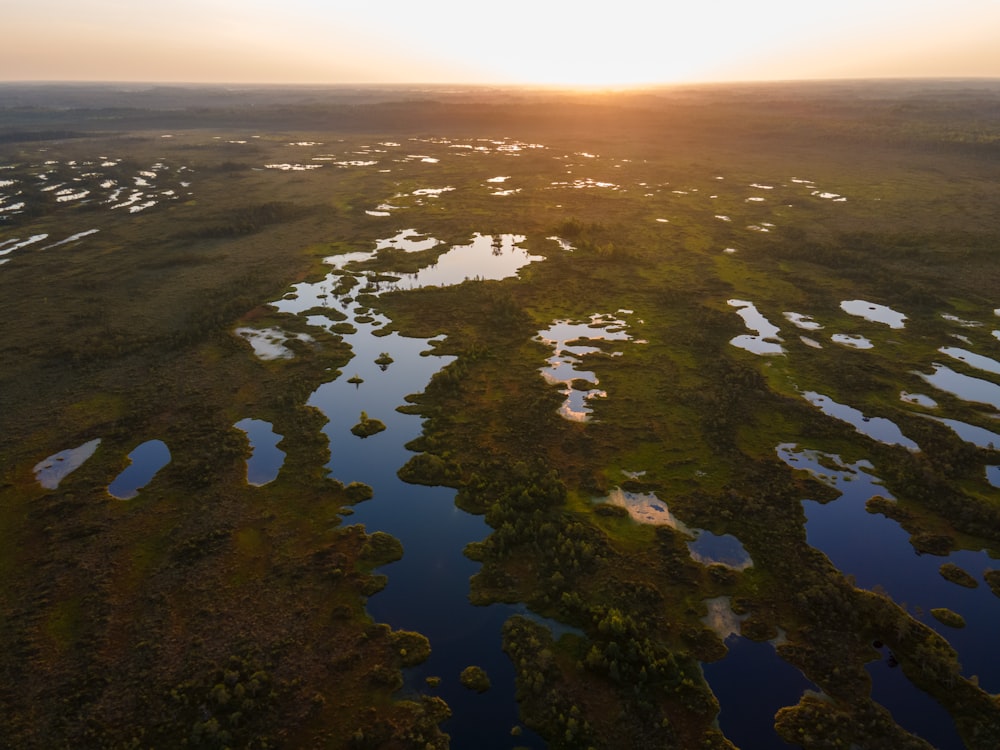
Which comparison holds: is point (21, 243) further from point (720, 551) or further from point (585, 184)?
point (585, 184)

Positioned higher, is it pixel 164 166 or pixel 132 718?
pixel 164 166

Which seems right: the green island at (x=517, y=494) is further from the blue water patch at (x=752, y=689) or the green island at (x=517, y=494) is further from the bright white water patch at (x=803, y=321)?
the bright white water patch at (x=803, y=321)

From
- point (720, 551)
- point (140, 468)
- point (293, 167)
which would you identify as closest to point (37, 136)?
point (293, 167)

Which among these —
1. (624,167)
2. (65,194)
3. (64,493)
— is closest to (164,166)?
(65,194)

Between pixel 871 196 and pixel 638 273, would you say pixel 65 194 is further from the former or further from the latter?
pixel 871 196

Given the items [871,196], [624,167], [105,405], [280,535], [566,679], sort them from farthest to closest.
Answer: [624,167] < [871,196] < [105,405] < [280,535] < [566,679]

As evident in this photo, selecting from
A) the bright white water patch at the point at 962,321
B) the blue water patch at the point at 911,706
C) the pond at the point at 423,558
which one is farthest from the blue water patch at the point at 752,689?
the bright white water patch at the point at 962,321

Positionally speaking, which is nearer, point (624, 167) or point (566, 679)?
point (566, 679)
